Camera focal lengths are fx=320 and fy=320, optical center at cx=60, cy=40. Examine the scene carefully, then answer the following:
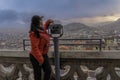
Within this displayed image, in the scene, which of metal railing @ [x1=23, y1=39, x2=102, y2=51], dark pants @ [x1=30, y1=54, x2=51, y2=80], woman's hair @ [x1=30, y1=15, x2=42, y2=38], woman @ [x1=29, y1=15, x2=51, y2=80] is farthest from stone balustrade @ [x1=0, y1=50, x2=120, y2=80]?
woman's hair @ [x1=30, y1=15, x2=42, y2=38]

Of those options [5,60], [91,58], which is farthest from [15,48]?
[91,58]

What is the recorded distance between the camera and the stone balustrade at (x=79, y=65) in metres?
6.57

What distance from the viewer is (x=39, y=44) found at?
6086 mm

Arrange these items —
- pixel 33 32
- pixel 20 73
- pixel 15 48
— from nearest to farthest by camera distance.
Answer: pixel 33 32, pixel 20 73, pixel 15 48

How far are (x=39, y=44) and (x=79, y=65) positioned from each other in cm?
113

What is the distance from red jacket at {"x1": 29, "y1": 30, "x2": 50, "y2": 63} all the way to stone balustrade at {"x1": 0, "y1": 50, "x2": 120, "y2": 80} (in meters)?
0.77

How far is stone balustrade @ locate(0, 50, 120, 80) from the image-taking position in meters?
6.57

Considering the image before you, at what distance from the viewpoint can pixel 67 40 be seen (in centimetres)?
666

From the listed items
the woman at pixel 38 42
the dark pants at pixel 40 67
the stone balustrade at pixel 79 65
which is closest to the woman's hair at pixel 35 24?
the woman at pixel 38 42

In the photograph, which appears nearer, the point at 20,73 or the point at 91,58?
the point at 91,58

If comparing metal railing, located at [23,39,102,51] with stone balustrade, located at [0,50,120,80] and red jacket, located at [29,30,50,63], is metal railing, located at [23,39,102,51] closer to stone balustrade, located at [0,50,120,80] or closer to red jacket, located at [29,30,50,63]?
stone balustrade, located at [0,50,120,80]

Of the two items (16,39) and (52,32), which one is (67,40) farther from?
(16,39)

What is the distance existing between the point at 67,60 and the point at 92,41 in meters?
0.69

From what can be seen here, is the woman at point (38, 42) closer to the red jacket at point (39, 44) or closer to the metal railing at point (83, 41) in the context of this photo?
the red jacket at point (39, 44)
